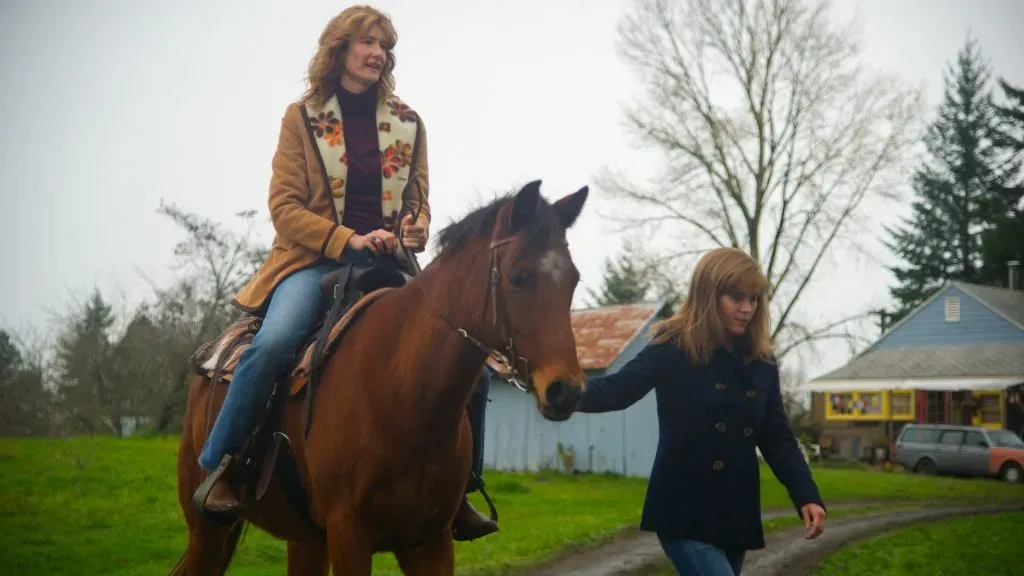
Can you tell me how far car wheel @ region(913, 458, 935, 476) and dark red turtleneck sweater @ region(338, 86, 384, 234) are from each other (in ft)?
115

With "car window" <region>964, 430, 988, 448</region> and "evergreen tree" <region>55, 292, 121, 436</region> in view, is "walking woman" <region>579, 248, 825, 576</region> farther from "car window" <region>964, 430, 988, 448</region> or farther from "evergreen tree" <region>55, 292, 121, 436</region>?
"car window" <region>964, 430, 988, 448</region>

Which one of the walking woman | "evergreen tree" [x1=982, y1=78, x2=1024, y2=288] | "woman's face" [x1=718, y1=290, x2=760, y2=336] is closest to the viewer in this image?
the walking woman

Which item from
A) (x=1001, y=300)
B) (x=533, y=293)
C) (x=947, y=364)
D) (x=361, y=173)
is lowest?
(x=533, y=293)

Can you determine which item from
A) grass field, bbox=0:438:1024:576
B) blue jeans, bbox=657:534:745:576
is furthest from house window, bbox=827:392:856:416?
blue jeans, bbox=657:534:745:576

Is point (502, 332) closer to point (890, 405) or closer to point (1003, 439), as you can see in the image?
point (1003, 439)

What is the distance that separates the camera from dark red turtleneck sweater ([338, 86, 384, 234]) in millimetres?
4762

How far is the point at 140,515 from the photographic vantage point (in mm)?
Answer: 13656

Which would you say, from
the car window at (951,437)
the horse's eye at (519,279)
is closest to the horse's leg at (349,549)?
the horse's eye at (519,279)

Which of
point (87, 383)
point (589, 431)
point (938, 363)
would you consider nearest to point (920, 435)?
point (938, 363)

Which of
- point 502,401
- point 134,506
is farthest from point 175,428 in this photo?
point 134,506

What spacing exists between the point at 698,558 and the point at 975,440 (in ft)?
112

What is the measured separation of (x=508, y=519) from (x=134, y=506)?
5.91 meters

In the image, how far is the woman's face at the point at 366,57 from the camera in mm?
4789

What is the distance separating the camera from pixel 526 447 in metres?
30.1
